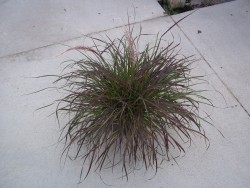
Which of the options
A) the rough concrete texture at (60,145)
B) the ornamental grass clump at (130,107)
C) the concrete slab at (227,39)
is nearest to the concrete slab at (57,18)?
the rough concrete texture at (60,145)

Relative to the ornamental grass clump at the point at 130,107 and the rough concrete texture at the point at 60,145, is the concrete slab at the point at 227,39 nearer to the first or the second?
the rough concrete texture at the point at 60,145

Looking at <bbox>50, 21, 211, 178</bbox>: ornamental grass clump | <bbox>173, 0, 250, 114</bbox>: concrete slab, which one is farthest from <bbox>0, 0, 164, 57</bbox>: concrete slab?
<bbox>50, 21, 211, 178</bbox>: ornamental grass clump

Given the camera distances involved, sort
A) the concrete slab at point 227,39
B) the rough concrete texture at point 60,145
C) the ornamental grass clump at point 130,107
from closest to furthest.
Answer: the ornamental grass clump at point 130,107 → the rough concrete texture at point 60,145 → the concrete slab at point 227,39

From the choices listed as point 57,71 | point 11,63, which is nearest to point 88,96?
point 57,71

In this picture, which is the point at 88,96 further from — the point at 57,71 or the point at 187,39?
the point at 187,39

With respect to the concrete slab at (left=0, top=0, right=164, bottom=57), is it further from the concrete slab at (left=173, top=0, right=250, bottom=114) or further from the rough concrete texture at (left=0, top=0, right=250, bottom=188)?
the concrete slab at (left=173, top=0, right=250, bottom=114)


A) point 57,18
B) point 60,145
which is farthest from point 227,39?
point 60,145
